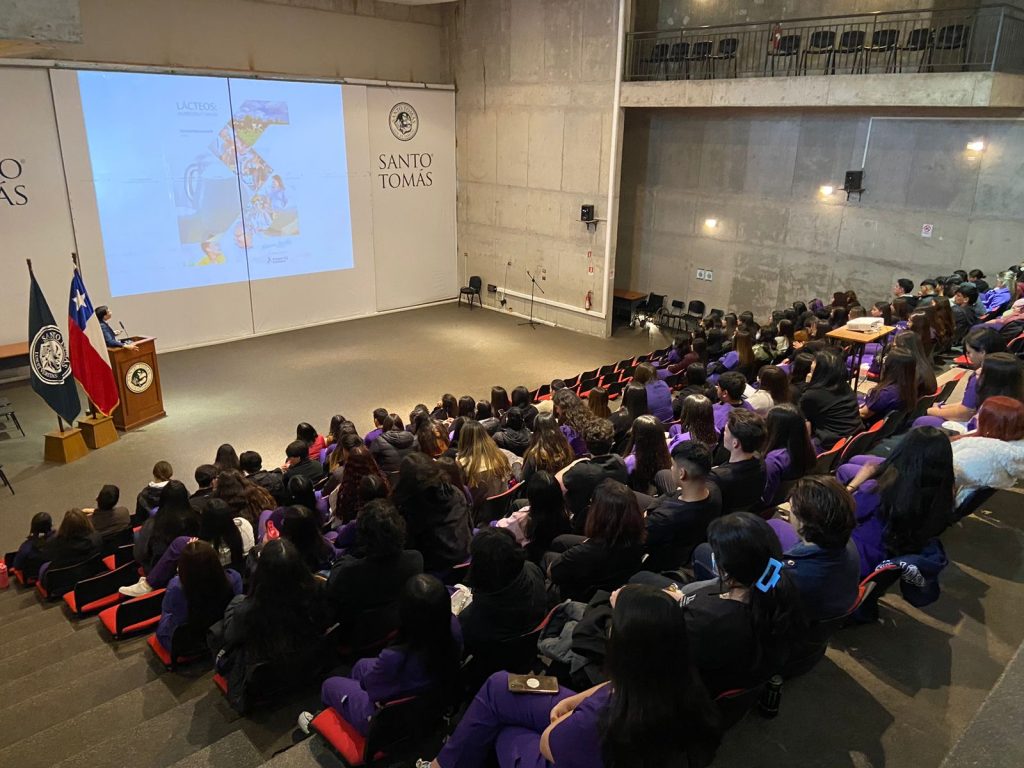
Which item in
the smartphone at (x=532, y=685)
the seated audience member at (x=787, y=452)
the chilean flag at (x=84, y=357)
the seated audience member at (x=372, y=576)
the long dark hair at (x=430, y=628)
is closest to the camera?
the smartphone at (x=532, y=685)

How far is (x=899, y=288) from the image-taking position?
902 centimetres

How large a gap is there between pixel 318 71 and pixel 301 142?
1.33m

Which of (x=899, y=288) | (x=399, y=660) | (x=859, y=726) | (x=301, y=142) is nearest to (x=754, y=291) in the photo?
(x=899, y=288)

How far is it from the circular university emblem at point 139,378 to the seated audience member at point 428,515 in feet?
→ 20.4

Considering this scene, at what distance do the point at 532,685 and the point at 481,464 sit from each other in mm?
2424

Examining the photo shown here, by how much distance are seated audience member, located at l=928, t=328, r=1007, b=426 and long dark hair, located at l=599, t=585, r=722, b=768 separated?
3726 mm

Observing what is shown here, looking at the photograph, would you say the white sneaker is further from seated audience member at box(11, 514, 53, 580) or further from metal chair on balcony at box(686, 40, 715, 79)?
metal chair on balcony at box(686, 40, 715, 79)

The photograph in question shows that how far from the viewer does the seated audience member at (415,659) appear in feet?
8.29

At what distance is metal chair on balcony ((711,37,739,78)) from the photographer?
11.1 m

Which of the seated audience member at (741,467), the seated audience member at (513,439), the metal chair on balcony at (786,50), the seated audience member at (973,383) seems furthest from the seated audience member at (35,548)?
the metal chair on balcony at (786,50)

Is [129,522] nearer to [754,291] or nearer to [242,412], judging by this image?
[242,412]

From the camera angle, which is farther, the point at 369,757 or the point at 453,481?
the point at 453,481

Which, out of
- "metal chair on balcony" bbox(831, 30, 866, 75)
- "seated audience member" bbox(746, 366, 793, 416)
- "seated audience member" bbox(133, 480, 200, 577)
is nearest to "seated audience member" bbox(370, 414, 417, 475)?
"seated audience member" bbox(133, 480, 200, 577)

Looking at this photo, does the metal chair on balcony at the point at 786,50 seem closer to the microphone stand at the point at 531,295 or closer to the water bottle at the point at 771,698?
the microphone stand at the point at 531,295
